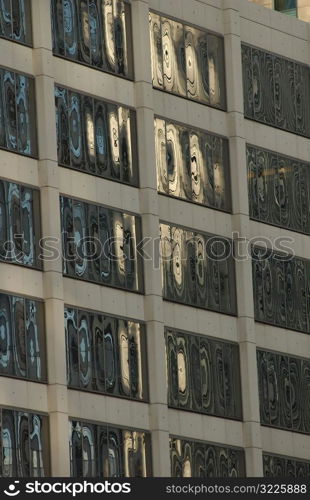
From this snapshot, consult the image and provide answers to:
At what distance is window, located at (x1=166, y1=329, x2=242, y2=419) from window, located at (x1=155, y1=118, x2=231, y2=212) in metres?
5.08

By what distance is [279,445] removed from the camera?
87.1 metres

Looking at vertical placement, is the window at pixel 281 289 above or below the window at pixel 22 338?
above

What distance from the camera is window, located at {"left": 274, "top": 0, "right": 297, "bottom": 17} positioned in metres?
104

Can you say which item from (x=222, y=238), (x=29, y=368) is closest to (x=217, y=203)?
(x=222, y=238)

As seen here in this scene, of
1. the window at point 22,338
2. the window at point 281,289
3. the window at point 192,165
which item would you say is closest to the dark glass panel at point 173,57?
the window at point 192,165

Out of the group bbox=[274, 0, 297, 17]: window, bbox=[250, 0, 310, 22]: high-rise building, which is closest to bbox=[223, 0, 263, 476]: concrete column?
bbox=[250, 0, 310, 22]: high-rise building

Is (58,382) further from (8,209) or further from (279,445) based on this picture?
(279,445)

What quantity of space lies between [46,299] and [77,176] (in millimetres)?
4572

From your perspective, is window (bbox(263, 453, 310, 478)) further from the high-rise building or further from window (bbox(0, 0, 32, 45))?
the high-rise building

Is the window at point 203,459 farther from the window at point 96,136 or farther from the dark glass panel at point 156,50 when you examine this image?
the dark glass panel at point 156,50

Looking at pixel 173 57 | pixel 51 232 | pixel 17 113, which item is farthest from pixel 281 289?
pixel 17 113

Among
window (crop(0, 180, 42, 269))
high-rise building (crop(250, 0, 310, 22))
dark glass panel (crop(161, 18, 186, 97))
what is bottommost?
window (crop(0, 180, 42, 269))

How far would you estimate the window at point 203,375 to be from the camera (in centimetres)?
8350

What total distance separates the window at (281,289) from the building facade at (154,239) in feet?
→ 0.24
